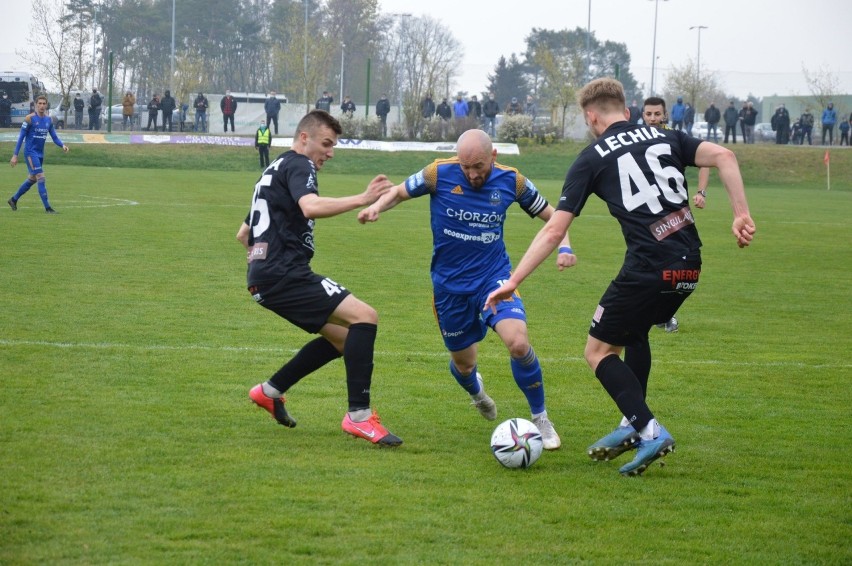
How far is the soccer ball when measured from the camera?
571cm

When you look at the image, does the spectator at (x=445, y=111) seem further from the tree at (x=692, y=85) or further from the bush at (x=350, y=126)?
the tree at (x=692, y=85)

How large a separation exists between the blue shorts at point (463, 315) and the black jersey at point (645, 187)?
0.98 meters

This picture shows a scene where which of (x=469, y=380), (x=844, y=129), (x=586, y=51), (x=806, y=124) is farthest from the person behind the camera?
(x=586, y=51)

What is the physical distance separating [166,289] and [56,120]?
39.2 m

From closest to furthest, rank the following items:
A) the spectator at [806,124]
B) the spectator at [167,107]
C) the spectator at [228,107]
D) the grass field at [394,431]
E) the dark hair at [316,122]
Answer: the grass field at [394,431] < the dark hair at [316,122] < the spectator at [167,107] < the spectator at [228,107] < the spectator at [806,124]

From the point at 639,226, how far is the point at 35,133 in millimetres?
17037

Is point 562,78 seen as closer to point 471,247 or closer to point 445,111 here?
point 445,111

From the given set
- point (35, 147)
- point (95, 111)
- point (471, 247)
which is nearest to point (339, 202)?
point (471, 247)

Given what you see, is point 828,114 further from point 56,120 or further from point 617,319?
point 617,319

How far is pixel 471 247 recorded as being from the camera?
21.6 ft

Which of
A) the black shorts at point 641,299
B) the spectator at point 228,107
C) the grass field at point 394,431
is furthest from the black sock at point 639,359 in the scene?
the spectator at point 228,107

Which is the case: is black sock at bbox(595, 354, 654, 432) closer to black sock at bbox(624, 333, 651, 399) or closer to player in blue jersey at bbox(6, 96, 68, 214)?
black sock at bbox(624, 333, 651, 399)

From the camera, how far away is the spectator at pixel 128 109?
4581 cm

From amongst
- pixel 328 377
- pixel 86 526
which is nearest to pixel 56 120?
pixel 328 377
